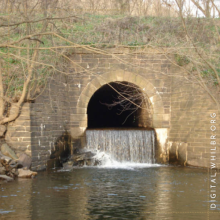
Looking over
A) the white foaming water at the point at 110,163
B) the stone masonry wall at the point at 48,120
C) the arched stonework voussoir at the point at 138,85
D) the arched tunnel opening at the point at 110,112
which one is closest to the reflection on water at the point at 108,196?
the stone masonry wall at the point at 48,120

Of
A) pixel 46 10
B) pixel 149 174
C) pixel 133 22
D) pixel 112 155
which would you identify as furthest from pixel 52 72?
pixel 133 22

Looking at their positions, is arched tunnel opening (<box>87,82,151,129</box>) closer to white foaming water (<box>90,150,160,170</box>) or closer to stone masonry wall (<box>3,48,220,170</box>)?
stone masonry wall (<box>3,48,220,170</box>)

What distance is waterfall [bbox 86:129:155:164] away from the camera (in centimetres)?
1279

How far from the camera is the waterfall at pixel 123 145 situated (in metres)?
12.8

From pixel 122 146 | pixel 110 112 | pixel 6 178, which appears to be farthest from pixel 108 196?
pixel 110 112

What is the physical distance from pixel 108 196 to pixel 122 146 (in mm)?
5653

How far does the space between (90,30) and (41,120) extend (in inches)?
216

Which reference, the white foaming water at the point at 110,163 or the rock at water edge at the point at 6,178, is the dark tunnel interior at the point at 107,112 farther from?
the rock at water edge at the point at 6,178

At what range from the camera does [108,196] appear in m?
7.21

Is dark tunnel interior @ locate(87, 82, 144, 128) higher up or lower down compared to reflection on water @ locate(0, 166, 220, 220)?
higher up

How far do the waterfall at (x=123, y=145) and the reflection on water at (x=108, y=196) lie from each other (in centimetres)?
230

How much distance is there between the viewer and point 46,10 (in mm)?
9344

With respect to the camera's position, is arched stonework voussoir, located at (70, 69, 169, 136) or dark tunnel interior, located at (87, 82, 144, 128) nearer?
arched stonework voussoir, located at (70, 69, 169, 136)

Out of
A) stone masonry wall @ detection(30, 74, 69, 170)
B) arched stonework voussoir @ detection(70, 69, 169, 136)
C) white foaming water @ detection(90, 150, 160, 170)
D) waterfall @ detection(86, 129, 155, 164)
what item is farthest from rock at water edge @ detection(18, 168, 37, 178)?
arched stonework voussoir @ detection(70, 69, 169, 136)
